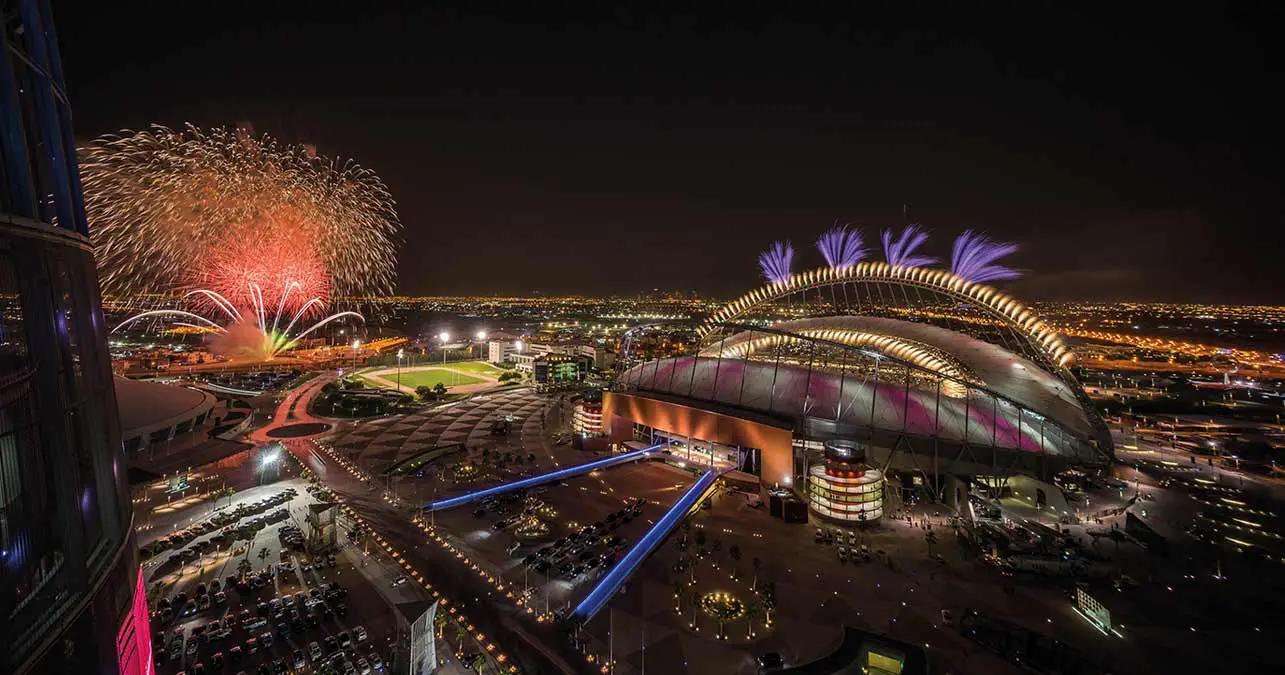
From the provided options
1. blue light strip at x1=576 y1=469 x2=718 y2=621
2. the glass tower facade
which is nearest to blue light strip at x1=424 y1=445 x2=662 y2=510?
blue light strip at x1=576 y1=469 x2=718 y2=621

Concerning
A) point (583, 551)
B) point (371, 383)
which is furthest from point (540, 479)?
point (371, 383)

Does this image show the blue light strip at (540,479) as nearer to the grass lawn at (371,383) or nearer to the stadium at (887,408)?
the stadium at (887,408)

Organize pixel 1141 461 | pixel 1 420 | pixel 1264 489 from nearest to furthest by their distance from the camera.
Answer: pixel 1 420 → pixel 1264 489 → pixel 1141 461

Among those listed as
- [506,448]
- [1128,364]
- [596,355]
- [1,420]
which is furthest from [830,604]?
[1128,364]

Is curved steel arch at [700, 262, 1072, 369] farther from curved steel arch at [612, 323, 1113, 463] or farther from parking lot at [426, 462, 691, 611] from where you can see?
parking lot at [426, 462, 691, 611]

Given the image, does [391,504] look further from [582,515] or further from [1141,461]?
[1141,461]

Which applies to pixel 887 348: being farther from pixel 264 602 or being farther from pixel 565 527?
pixel 264 602
